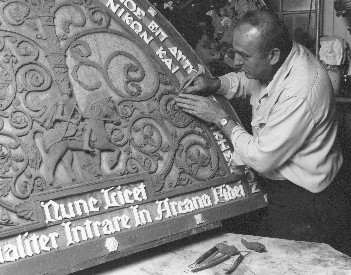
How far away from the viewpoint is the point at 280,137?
7.84ft

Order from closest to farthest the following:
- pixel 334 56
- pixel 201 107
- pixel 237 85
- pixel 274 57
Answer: pixel 274 57 < pixel 201 107 < pixel 237 85 < pixel 334 56

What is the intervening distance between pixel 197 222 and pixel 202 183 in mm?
221

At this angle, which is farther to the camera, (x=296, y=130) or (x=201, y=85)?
(x=201, y=85)

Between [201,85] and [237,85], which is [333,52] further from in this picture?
[201,85]

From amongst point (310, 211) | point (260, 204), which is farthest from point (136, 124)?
point (310, 211)

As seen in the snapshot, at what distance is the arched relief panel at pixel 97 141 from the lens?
7.16 feet

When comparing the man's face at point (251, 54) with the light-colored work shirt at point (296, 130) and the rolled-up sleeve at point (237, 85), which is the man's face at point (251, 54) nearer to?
the light-colored work shirt at point (296, 130)

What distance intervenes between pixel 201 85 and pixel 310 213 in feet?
3.27

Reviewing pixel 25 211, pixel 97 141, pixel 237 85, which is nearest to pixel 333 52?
pixel 237 85

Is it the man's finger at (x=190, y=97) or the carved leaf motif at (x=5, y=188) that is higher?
the man's finger at (x=190, y=97)

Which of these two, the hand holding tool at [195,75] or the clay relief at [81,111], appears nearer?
the clay relief at [81,111]

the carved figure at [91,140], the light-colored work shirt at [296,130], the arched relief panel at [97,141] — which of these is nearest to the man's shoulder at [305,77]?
the light-colored work shirt at [296,130]

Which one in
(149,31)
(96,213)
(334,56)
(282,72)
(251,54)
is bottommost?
(96,213)

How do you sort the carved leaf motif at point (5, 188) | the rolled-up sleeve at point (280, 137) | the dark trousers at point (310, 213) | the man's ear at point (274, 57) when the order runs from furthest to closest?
the dark trousers at point (310, 213), the man's ear at point (274, 57), the rolled-up sleeve at point (280, 137), the carved leaf motif at point (5, 188)
